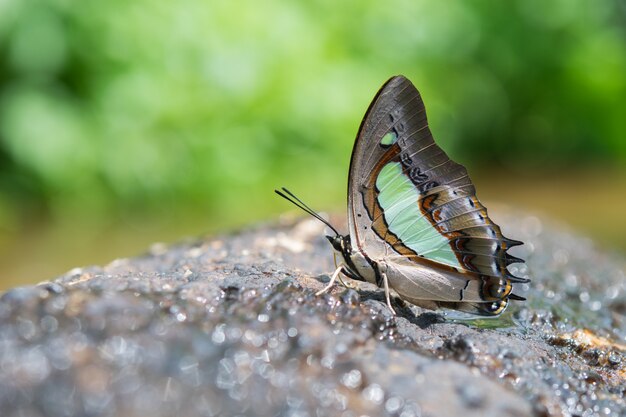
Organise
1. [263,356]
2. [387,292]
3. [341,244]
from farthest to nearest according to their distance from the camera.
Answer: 1. [341,244]
2. [387,292]
3. [263,356]

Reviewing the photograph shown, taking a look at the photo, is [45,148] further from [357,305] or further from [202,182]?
[357,305]

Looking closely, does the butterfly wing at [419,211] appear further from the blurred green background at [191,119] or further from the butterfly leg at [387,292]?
the blurred green background at [191,119]

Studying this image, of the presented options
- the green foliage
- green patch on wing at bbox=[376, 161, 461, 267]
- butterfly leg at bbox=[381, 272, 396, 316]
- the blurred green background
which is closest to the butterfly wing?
green patch on wing at bbox=[376, 161, 461, 267]

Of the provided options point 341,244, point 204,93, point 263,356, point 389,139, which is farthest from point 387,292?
point 204,93

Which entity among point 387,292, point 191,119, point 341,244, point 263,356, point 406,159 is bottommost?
point 263,356

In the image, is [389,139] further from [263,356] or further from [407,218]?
[263,356]

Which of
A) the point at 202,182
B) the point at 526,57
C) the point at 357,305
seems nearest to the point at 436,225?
the point at 357,305
